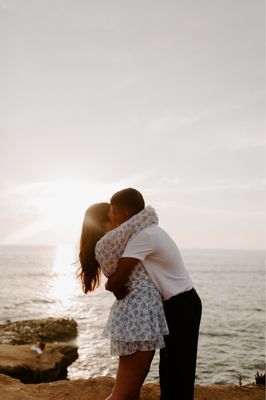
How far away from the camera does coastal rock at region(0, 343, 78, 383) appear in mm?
13227

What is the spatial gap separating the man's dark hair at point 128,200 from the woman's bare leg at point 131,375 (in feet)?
3.90

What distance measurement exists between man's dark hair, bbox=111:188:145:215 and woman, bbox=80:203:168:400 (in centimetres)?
11

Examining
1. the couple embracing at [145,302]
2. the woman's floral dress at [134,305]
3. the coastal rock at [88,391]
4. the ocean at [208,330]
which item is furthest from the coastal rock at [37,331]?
the woman's floral dress at [134,305]

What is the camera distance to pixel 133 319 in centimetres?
328

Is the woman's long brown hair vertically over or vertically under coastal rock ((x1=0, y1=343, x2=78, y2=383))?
over

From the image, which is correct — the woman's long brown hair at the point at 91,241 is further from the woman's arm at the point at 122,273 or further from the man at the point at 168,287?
the woman's arm at the point at 122,273

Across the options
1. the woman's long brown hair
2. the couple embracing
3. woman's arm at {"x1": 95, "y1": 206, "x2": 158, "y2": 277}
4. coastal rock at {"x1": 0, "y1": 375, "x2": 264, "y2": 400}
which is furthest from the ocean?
coastal rock at {"x1": 0, "y1": 375, "x2": 264, "y2": 400}

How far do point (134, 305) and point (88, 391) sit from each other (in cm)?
654

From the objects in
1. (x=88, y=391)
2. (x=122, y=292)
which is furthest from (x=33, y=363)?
(x=122, y=292)

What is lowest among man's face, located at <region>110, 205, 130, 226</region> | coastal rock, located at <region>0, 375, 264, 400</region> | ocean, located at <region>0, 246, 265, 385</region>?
ocean, located at <region>0, 246, 265, 385</region>

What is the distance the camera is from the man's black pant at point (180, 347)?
135 inches

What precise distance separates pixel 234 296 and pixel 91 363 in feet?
132

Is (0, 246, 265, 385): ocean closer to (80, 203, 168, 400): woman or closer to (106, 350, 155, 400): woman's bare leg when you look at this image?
(80, 203, 168, 400): woman

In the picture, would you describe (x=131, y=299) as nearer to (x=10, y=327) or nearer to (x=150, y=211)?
(x=150, y=211)
